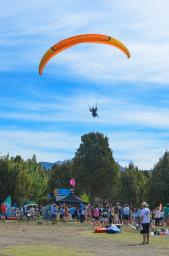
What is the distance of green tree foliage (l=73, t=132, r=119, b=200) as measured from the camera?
2911 inches

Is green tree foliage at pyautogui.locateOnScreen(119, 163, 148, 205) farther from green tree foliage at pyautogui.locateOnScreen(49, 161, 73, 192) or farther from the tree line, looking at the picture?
green tree foliage at pyautogui.locateOnScreen(49, 161, 73, 192)

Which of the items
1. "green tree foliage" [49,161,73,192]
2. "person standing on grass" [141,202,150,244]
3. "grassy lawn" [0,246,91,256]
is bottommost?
"grassy lawn" [0,246,91,256]

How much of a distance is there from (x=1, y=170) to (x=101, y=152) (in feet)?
50.5

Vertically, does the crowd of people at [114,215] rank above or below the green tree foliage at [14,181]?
below

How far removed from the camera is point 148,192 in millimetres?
65938

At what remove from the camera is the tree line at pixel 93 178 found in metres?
66.0

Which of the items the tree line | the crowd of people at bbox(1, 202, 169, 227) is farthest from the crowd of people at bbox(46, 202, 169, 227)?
the tree line

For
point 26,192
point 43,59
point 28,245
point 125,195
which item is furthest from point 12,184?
point 28,245

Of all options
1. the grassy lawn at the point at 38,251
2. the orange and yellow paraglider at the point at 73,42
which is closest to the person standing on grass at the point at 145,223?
the grassy lawn at the point at 38,251

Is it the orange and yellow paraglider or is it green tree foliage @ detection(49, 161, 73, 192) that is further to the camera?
green tree foliage @ detection(49, 161, 73, 192)

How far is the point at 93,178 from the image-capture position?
73.6 meters

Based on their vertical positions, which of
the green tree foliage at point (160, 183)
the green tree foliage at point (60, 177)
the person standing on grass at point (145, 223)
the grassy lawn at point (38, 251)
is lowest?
the grassy lawn at point (38, 251)

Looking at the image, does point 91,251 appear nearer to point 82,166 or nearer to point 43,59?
point 43,59

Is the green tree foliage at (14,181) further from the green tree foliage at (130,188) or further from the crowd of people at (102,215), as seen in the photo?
the green tree foliage at (130,188)
